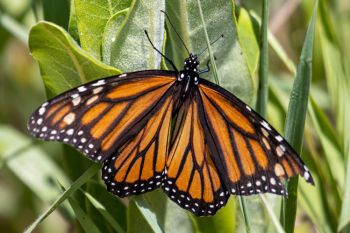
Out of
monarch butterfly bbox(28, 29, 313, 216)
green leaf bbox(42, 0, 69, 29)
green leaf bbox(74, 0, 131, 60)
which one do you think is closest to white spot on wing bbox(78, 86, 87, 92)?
monarch butterfly bbox(28, 29, 313, 216)

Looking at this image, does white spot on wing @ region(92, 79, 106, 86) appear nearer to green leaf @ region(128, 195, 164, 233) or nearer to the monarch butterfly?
the monarch butterfly

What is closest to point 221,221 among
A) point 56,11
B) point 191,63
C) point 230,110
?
point 230,110

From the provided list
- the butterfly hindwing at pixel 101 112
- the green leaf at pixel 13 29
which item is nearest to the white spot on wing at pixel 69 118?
the butterfly hindwing at pixel 101 112

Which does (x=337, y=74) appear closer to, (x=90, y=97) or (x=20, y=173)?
(x=90, y=97)

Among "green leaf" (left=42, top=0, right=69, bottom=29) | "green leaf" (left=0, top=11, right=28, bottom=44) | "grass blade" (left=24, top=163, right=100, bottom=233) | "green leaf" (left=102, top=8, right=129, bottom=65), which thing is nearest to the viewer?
"grass blade" (left=24, top=163, right=100, bottom=233)

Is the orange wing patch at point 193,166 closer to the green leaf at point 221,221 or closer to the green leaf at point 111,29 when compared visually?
the green leaf at point 221,221

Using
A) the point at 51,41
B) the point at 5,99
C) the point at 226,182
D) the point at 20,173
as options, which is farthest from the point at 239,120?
the point at 5,99
